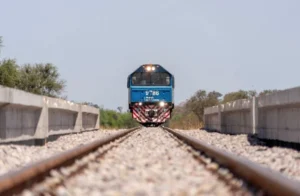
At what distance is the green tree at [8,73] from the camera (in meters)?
58.8

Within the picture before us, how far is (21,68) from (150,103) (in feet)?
140

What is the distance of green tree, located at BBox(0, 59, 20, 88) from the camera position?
58.8 meters

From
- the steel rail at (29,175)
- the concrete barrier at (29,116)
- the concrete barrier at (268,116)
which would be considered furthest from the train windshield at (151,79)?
the steel rail at (29,175)

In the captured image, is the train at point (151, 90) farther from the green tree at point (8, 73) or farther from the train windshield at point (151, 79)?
the green tree at point (8, 73)

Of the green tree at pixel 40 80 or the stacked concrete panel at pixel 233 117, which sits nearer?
the stacked concrete panel at pixel 233 117

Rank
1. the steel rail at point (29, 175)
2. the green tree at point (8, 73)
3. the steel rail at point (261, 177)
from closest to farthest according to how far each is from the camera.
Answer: the steel rail at point (261, 177) → the steel rail at point (29, 175) → the green tree at point (8, 73)

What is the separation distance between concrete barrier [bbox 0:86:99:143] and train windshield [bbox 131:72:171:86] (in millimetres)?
10767

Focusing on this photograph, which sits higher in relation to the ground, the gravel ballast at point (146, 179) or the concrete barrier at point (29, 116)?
the concrete barrier at point (29, 116)

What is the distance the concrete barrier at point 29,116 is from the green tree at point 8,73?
120 feet

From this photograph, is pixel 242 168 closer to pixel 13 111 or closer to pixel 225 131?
pixel 13 111

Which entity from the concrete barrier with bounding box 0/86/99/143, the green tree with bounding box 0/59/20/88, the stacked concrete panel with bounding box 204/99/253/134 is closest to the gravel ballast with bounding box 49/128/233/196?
the concrete barrier with bounding box 0/86/99/143

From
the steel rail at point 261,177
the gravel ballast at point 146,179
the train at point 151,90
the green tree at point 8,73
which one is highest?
the green tree at point 8,73

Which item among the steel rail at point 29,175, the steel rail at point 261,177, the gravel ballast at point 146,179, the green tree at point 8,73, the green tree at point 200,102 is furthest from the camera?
the green tree at point 200,102

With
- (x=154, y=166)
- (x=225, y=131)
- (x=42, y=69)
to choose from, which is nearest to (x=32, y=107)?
(x=154, y=166)
